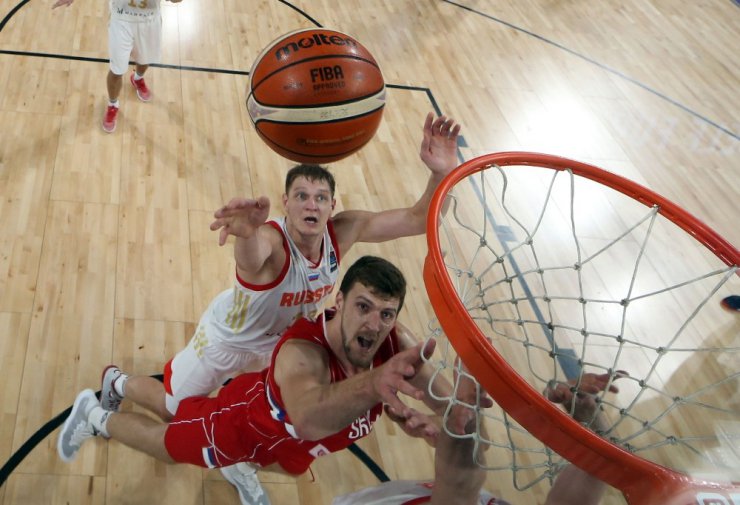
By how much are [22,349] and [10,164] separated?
1.55m

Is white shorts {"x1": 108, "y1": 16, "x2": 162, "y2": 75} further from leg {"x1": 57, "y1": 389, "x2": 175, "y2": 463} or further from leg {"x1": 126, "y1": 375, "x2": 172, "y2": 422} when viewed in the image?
leg {"x1": 57, "y1": 389, "x2": 175, "y2": 463}

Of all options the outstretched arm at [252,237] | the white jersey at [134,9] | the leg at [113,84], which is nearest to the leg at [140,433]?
the outstretched arm at [252,237]

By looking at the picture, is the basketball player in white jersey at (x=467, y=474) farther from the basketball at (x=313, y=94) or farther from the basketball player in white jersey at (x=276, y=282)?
the basketball at (x=313, y=94)

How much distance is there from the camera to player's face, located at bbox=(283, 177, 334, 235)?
309 cm

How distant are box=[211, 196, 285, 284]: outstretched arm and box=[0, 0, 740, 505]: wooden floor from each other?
0.99m

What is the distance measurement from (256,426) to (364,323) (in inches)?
23.4

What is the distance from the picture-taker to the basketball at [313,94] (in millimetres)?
3037

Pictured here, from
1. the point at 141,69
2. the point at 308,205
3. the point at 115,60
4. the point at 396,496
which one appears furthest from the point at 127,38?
the point at 396,496

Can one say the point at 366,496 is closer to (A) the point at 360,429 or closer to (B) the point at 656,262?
(A) the point at 360,429

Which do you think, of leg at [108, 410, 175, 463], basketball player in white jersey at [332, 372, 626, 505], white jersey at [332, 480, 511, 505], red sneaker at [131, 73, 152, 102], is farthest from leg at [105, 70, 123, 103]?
basketball player in white jersey at [332, 372, 626, 505]

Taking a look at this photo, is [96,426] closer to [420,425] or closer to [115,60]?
[420,425]

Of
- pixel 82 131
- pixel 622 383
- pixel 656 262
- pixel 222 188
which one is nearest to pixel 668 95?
pixel 656 262

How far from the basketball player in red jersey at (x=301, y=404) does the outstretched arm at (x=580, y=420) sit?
40 cm

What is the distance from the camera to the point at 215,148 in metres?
5.27
